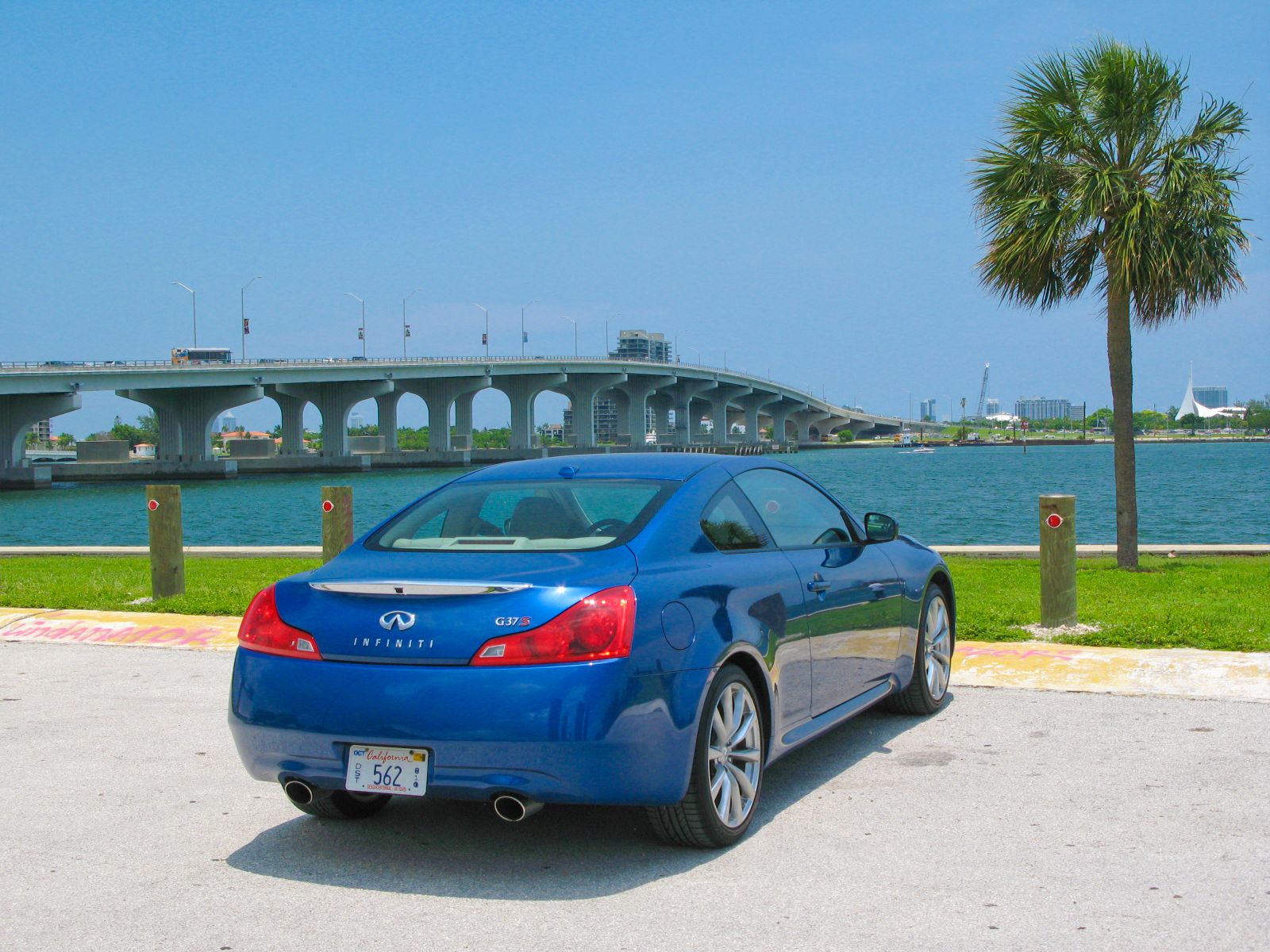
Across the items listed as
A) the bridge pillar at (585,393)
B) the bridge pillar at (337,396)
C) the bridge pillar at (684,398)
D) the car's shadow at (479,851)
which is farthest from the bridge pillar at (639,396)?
the car's shadow at (479,851)

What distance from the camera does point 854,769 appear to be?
19.1 ft

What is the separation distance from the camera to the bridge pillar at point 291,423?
85.5 meters

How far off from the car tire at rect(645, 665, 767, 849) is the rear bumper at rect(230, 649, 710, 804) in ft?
0.37

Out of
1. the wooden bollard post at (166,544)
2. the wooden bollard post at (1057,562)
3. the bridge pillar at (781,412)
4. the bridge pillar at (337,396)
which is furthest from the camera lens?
the bridge pillar at (781,412)

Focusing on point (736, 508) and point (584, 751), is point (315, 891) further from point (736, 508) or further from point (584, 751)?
point (736, 508)

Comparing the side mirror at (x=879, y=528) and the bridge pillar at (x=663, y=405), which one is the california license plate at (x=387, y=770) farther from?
the bridge pillar at (x=663, y=405)

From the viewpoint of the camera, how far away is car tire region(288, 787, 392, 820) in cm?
499

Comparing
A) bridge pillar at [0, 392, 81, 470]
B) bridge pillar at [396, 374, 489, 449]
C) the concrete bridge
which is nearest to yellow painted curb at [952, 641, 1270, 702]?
the concrete bridge

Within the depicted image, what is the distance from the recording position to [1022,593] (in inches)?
462

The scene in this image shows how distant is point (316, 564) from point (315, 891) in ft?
39.4

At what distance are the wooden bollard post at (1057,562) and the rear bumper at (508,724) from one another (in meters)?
5.40

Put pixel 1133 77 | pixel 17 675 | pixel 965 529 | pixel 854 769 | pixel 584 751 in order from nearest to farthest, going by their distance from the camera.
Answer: pixel 584 751
pixel 854 769
pixel 17 675
pixel 1133 77
pixel 965 529

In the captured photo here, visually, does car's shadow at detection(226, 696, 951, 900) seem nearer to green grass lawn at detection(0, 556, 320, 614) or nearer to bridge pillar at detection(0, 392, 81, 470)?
green grass lawn at detection(0, 556, 320, 614)

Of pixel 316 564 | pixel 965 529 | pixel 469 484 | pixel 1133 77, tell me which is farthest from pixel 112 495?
pixel 469 484
